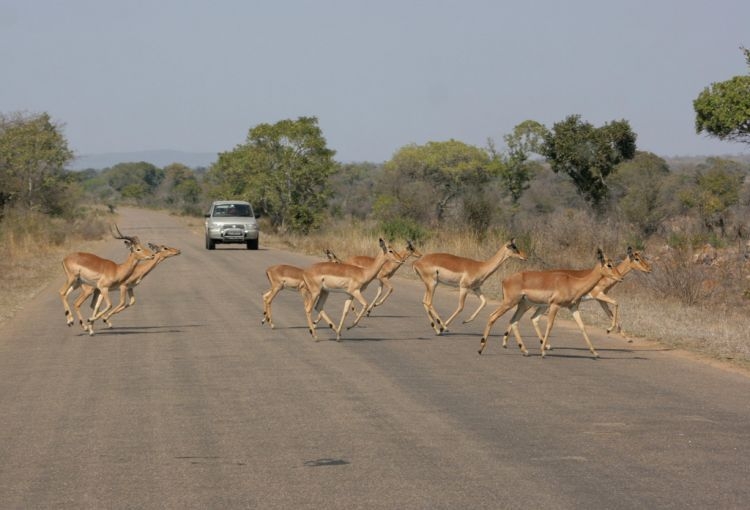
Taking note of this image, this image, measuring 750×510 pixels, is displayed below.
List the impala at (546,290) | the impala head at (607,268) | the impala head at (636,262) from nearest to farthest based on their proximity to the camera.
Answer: the impala at (546,290), the impala head at (607,268), the impala head at (636,262)

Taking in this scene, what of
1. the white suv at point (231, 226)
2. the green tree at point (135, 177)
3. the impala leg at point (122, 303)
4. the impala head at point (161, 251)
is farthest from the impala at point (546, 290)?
the green tree at point (135, 177)

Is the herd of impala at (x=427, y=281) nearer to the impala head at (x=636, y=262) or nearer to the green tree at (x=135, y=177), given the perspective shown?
the impala head at (x=636, y=262)

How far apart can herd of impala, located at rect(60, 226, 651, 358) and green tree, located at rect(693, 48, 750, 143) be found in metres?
22.6

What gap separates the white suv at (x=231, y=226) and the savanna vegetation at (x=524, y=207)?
7.15ft

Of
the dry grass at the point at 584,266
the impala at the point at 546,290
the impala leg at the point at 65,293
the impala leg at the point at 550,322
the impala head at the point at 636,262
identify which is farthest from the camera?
the impala leg at the point at 65,293

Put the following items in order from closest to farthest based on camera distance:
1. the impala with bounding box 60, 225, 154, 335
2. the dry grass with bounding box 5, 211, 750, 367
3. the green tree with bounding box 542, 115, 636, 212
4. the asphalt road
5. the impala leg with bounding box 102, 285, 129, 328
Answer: the asphalt road, the dry grass with bounding box 5, 211, 750, 367, the impala leg with bounding box 102, 285, 129, 328, the impala with bounding box 60, 225, 154, 335, the green tree with bounding box 542, 115, 636, 212

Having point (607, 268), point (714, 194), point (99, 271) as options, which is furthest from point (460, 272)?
point (714, 194)

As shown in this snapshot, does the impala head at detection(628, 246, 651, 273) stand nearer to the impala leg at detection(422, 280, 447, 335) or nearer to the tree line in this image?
the impala leg at detection(422, 280, 447, 335)

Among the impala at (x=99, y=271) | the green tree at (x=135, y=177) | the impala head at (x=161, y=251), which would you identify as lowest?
the green tree at (x=135, y=177)

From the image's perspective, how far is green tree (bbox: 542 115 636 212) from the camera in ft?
173

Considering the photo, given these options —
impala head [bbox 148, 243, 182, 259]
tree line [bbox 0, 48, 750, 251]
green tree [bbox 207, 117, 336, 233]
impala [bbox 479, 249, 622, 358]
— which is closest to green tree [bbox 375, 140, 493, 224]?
tree line [bbox 0, 48, 750, 251]

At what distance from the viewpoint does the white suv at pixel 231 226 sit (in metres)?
43.0

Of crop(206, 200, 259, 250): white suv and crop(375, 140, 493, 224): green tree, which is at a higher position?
crop(375, 140, 493, 224): green tree

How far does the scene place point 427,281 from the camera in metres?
17.5
